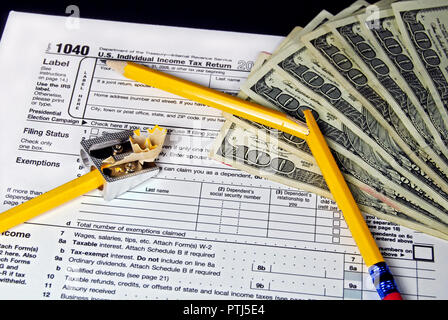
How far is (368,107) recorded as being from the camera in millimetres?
693

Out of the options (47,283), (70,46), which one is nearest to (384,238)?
Result: (47,283)

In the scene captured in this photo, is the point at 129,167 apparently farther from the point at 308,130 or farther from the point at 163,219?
the point at 308,130

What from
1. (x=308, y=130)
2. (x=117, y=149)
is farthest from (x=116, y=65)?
(x=308, y=130)

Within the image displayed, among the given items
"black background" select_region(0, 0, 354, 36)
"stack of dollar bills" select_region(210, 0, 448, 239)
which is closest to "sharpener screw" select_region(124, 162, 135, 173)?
"stack of dollar bills" select_region(210, 0, 448, 239)

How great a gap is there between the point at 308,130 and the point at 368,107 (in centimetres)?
10

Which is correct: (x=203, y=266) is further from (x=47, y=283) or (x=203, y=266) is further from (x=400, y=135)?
(x=400, y=135)

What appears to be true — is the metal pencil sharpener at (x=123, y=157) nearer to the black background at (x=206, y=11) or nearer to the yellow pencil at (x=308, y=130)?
the yellow pencil at (x=308, y=130)

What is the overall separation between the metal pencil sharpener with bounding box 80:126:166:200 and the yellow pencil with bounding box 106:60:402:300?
0.09 m

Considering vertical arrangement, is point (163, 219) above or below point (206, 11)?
below

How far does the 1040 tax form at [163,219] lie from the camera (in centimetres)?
61

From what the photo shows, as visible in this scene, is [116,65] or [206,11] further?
[206,11]

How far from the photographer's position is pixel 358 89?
0.71 m

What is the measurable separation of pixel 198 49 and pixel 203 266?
33 centimetres

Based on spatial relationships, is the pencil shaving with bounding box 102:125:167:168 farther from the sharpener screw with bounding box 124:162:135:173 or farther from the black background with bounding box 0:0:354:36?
the black background with bounding box 0:0:354:36
